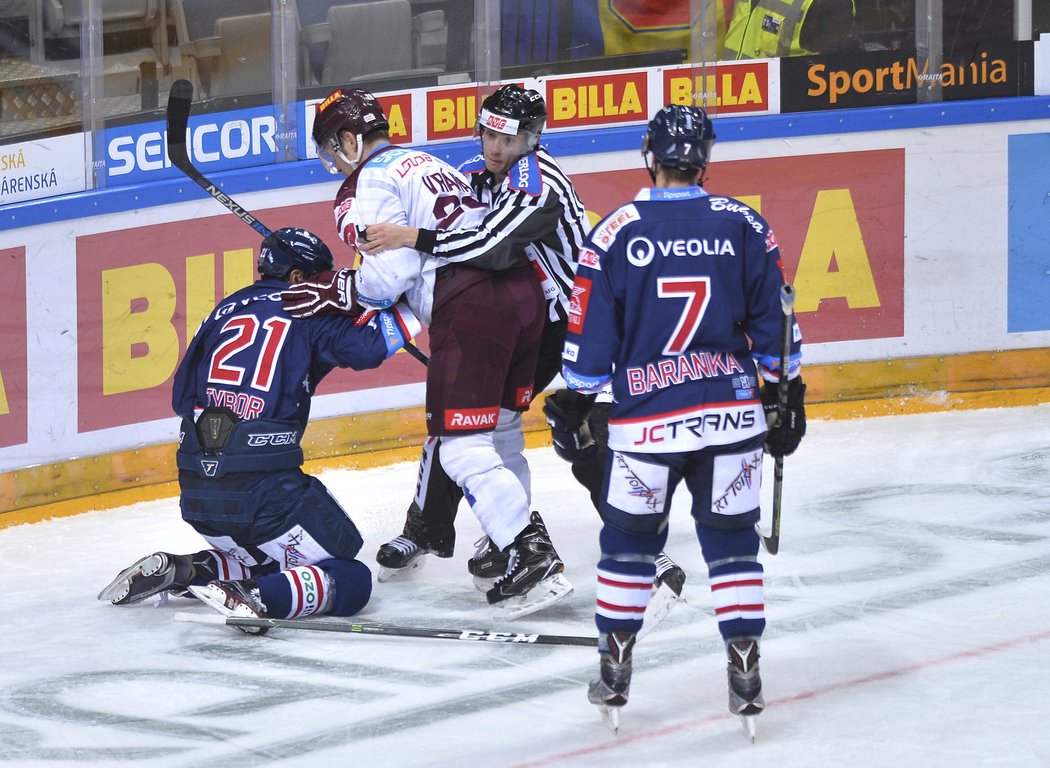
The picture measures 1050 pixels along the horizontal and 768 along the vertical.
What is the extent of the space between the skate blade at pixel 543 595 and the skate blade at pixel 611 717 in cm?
78

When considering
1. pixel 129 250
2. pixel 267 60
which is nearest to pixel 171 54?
pixel 267 60

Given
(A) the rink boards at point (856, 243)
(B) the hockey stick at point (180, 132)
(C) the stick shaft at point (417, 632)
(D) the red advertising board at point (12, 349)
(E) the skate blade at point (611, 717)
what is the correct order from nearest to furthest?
(E) the skate blade at point (611, 717), (C) the stick shaft at point (417, 632), (B) the hockey stick at point (180, 132), (D) the red advertising board at point (12, 349), (A) the rink boards at point (856, 243)

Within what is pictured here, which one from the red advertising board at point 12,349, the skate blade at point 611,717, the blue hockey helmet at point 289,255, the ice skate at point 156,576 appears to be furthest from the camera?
the red advertising board at point 12,349

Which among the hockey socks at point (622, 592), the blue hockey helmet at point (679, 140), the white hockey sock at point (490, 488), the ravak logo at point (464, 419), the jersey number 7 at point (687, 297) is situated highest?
the blue hockey helmet at point (679, 140)

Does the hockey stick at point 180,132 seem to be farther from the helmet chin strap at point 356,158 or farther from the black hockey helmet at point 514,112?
the black hockey helmet at point 514,112

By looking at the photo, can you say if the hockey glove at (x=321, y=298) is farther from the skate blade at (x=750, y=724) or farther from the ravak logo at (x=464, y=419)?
the skate blade at (x=750, y=724)

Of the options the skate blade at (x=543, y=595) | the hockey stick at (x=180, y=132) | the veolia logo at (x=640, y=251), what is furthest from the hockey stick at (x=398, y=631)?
the hockey stick at (x=180, y=132)

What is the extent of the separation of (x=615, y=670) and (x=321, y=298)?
1400mm

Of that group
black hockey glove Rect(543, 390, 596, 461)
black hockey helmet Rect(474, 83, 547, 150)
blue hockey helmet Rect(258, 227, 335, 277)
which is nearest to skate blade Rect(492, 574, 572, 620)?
black hockey glove Rect(543, 390, 596, 461)

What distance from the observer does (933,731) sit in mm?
3156

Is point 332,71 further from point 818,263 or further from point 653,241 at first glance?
point 653,241

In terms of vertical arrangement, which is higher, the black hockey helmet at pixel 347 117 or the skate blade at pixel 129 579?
the black hockey helmet at pixel 347 117

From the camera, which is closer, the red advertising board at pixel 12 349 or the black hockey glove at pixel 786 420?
the black hockey glove at pixel 786 420

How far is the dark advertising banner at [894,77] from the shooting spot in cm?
621
